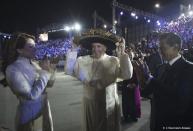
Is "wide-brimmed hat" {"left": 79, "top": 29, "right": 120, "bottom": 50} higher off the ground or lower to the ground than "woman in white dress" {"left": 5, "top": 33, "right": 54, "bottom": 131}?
higher

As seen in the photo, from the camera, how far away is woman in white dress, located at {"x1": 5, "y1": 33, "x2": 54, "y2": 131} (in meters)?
3.44

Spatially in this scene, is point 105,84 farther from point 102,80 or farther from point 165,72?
point 165,72

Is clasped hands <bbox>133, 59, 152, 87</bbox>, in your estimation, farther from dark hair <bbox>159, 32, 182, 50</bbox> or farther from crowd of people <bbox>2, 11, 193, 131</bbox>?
dark hair <bbox>159, 32, 182, 50</bbox>

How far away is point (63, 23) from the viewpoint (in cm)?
5484

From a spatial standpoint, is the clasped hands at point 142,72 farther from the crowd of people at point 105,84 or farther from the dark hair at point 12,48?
the dark hair at point 12,48

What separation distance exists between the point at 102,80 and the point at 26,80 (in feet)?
4.13

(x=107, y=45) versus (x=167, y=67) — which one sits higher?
(x=107, y=45)

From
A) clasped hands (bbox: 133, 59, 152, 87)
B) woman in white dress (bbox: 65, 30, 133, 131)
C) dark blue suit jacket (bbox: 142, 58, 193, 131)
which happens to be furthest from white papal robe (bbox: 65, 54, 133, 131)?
dark blue suit jacket (bbox: 142, 58, 193, 131)

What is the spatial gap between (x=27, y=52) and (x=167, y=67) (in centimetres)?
160

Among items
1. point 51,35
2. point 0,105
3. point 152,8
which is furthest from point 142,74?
point 51,35

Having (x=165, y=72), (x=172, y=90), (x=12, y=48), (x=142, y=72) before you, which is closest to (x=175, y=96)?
(x=172, y=90)

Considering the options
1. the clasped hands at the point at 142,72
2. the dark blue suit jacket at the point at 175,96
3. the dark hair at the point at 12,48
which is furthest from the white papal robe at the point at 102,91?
the dark hair at the point at 12,48

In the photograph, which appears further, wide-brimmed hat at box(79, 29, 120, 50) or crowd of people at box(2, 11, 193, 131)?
wide-brimmed hat at box(79, 29, 120, 50)

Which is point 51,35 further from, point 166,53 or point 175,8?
point 166,53
